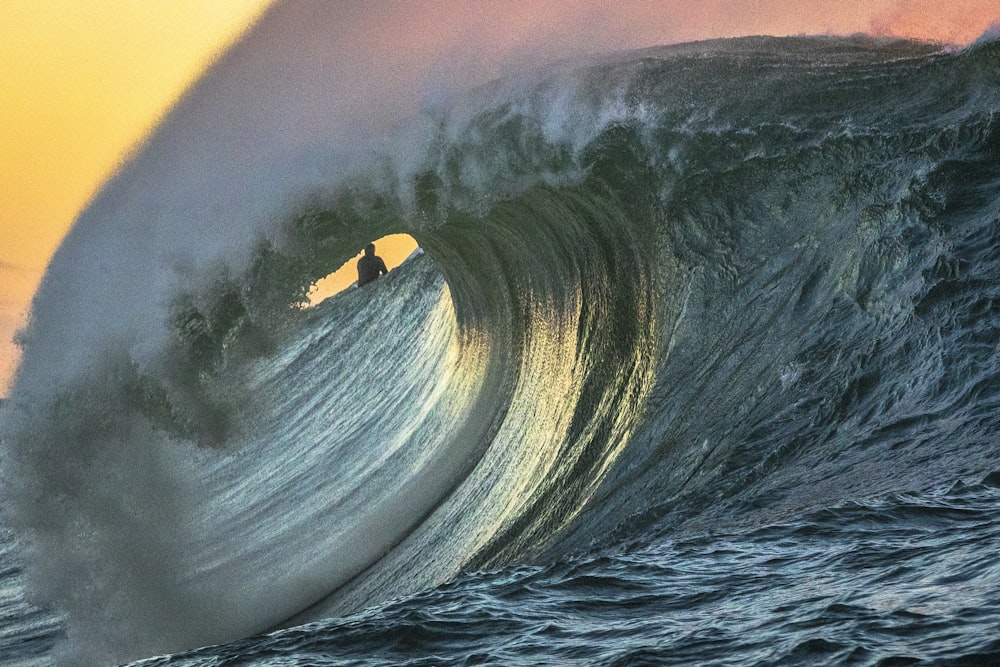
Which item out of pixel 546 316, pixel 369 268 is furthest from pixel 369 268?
pixel 546 316

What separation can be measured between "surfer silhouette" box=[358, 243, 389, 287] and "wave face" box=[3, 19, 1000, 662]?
5.22m

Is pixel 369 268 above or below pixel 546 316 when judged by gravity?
above

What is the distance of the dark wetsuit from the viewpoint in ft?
52.6

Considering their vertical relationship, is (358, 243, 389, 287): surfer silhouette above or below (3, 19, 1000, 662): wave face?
above

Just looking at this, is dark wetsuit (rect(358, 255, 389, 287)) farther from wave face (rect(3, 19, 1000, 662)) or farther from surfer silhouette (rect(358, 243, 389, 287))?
wave face (rect(3, 19, 1000, 662))

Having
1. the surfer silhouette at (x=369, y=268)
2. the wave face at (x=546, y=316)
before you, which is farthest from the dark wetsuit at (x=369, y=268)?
the wave face at (x=546, y=316)

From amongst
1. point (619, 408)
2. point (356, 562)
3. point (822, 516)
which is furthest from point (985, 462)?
point (356, 562)

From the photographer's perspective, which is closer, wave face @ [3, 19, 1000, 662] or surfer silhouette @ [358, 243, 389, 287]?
wave face @ [3, 19, 1000, 662]

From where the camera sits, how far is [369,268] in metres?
16.1

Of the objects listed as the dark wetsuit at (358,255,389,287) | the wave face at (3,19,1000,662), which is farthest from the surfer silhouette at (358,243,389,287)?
the wave face at (3,19,1000,662)

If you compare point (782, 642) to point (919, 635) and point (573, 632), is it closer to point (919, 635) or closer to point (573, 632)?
point (919, 635)

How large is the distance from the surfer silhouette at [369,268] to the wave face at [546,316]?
206 inches

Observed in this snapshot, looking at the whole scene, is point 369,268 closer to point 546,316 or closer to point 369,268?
point 369,268

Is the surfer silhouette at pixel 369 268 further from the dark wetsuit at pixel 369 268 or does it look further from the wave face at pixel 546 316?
the wave face at pixel 546 316
